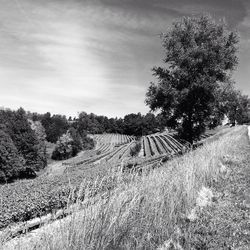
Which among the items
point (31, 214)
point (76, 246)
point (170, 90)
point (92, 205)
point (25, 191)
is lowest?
point (31, 214)

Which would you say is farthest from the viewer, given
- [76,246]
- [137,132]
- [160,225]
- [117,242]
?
[137,132]

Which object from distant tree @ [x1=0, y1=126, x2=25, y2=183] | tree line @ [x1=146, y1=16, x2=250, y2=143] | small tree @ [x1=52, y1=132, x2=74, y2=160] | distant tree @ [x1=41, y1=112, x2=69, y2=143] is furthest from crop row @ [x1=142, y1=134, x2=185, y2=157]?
distant tree @ [x1=41, y1=112, x2=69, y2=143]

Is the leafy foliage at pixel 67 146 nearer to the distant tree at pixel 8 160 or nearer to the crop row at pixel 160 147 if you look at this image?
the crop row at pixel 160 147

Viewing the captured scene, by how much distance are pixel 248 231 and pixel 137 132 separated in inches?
5319

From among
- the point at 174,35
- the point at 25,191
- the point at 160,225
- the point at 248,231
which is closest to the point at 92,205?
the point at 160,225

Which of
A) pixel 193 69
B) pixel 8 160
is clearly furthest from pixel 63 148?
pixel 193 69

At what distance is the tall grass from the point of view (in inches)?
133

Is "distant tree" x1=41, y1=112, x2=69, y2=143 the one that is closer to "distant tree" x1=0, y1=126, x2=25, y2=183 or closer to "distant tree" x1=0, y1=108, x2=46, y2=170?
"distant tree" x1=0, y1=108, x2=46, y2=170

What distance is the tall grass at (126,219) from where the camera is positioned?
338 cm

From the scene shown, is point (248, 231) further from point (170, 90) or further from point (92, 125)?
point (92, 125)

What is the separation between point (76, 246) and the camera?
10.8 ft

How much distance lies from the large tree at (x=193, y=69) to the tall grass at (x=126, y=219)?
12528 millimetres

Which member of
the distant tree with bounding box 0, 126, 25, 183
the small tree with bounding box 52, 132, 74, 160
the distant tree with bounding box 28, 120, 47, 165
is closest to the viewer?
the distant tree with bounding box 0, 126, 25, 183

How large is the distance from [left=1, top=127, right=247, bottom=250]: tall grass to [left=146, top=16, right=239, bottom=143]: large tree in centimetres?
1253
